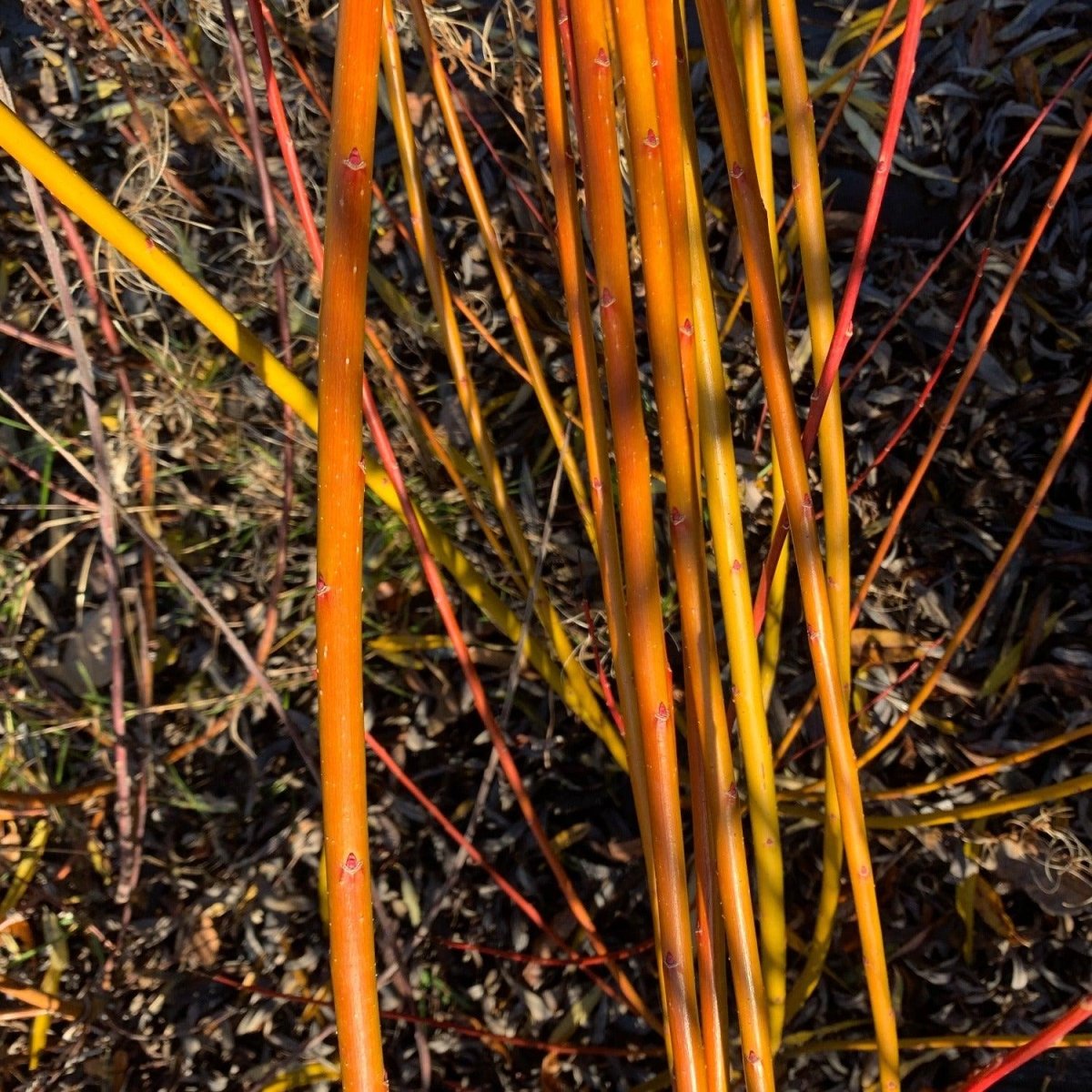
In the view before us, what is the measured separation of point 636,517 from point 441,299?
298 millimetres

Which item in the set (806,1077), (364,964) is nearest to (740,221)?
(364,964)

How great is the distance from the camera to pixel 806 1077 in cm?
102

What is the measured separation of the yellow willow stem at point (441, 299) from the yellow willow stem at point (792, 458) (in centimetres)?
20

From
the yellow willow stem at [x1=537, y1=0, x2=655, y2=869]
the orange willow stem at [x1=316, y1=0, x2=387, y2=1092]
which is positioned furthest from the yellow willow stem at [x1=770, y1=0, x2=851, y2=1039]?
the orange willow stem at [x1=316, y1=0, x2=387, y2=1092]

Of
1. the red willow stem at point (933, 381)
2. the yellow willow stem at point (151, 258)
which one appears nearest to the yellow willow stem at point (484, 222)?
the yellow willow stem at point (151, 258)

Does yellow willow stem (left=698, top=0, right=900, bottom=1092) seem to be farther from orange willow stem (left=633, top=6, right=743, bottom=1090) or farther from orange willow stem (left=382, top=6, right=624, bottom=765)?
orange willow stem (left=382, top=6, right=624, bottom=765)

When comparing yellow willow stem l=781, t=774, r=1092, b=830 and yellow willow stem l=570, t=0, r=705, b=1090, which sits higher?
yellow willow stem l=570, t=0, r=705, b=1090

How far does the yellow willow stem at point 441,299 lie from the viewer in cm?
62

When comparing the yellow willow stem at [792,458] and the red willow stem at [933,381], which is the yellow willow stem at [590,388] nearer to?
the yellow willow stem at [792,458]

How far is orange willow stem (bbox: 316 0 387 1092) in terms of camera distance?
0.39 metres

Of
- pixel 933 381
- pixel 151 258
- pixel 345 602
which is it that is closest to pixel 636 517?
pixel 345 602

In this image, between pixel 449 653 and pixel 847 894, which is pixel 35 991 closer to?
pixel 449 653

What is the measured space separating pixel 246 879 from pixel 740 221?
0.98 metres

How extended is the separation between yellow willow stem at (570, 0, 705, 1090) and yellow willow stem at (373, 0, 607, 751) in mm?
165
